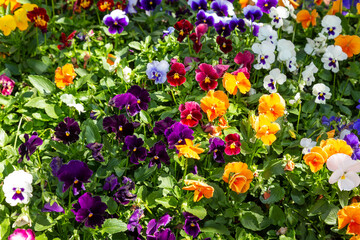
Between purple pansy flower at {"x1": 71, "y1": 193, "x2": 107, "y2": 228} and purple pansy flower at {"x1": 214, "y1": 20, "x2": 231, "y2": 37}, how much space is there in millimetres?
1493

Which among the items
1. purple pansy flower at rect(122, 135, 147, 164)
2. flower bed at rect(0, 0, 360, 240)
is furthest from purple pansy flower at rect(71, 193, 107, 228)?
purple pansy flower at rect(122, 135, 147, 164)

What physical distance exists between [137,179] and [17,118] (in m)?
0.96

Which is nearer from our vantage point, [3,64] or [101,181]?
[101,181]

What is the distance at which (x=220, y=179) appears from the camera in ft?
8.61

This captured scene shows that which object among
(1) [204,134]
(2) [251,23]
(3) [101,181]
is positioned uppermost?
(2) [251,23]

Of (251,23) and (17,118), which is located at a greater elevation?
(251,23)

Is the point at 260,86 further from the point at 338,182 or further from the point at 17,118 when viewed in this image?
the point at 17,118

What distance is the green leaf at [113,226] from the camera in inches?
92.2

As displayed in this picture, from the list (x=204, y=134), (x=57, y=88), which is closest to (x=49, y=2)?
(x=57, y=88)

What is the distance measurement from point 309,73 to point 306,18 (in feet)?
2.11

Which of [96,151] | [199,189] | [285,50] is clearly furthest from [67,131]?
[285,50]

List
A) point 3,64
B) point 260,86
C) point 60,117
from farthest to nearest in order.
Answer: point 3,64, point 260,86, point 60,117

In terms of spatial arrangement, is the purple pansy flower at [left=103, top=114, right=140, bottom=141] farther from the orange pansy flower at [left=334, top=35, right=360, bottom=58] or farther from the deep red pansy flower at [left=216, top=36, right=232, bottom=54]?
the orange pansy flower at [left=334, top=35, right=360, bottom=58]

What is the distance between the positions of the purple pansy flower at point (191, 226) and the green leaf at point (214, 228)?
102 millimetres
